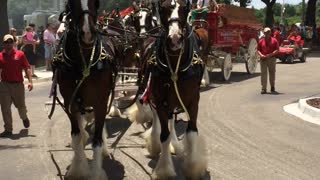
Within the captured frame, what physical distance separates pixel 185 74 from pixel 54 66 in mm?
1697

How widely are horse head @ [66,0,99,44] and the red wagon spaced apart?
9011 mm

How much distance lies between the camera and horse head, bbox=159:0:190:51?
5957mm

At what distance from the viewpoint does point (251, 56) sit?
2045 cm

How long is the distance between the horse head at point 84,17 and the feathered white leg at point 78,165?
4.43 ft

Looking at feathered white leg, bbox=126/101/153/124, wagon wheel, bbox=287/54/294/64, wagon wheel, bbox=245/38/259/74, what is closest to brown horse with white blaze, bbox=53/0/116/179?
feathered white leg, bbox=126/101/153/124

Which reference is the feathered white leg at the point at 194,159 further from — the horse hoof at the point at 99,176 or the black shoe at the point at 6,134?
the black shoe at the point at 6,134

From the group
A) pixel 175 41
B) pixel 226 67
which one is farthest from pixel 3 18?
pixel 175 41

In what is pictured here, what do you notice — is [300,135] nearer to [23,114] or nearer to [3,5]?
[23,114]

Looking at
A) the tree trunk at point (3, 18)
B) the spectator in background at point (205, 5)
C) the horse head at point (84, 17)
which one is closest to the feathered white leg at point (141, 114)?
the horse head at point (84, 17)

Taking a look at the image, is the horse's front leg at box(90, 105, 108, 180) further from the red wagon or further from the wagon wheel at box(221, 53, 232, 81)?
the wagon wheel at box(221, 53, 232, 81)

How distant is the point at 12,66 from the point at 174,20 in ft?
15.3

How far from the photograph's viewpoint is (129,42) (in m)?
9.67

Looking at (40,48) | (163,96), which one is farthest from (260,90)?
(40,48)


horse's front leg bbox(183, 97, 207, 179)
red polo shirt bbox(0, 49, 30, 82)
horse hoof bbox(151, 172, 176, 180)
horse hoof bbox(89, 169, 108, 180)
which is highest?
red polo shirt bbox(0, 49, 30, 82)
